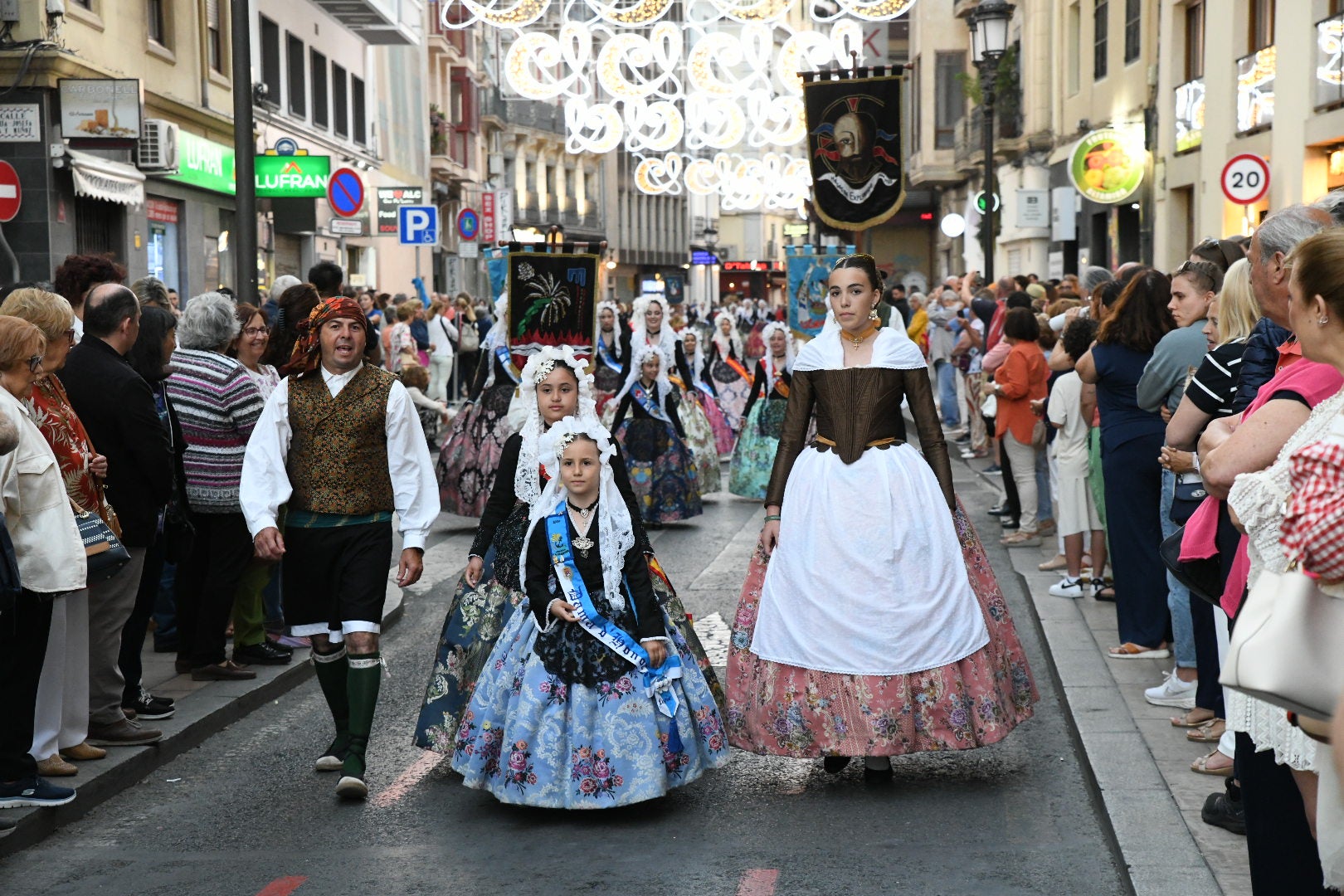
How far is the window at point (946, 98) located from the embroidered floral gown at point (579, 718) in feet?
126

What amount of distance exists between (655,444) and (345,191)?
23.6ft

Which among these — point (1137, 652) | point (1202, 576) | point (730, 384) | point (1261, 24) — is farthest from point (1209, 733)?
point (1261, 24)

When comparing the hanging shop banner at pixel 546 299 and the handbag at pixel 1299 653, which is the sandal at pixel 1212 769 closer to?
the handbag at pixel 1299 653

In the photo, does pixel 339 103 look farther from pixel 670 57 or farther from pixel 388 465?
pixel 388 465

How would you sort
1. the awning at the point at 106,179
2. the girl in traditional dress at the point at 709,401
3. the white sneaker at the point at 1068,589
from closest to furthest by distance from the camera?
1. the white sneaker at the point at 1068,589
2. the awning at the point at 106,179
3. the girl in traditional dress at the point at 709,401

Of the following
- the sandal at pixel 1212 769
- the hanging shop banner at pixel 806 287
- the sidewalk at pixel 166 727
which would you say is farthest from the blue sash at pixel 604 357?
the sandal at pixel 1212 769

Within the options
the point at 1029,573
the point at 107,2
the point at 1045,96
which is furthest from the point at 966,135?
the point at 1029,573

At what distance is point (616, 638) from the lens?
6016 mm

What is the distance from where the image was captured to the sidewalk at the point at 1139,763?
523 cm

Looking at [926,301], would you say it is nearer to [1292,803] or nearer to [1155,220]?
[1155,220]

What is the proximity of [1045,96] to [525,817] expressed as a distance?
1115 inches

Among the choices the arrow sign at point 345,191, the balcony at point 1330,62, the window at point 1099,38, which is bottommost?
the arrow sign at point 345,191

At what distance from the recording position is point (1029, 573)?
1137 centimetres

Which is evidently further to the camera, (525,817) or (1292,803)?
(525,817)
